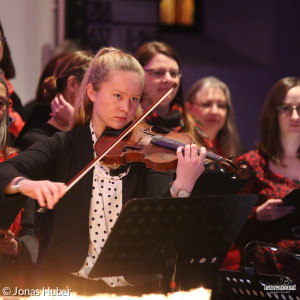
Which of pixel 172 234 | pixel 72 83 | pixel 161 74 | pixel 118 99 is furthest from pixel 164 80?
pixel 172 234

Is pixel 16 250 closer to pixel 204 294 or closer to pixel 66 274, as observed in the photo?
pixel 66 274

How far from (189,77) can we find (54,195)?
442 cm

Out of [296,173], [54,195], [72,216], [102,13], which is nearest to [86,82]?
[72,216]

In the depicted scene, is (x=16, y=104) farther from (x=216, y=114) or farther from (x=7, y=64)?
(x=216, y=114)

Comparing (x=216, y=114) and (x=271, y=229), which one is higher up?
(x=216, y=114)

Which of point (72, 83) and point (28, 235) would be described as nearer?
point (28, 235)

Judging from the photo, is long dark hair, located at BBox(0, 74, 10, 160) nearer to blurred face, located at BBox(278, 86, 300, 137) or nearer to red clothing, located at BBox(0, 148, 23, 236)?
red clothing, located at BBox(0, 148, 23, 236)

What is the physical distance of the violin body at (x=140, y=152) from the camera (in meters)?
2.06

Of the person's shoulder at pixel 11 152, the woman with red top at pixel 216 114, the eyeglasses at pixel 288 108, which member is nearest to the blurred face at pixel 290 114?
the eyeglasses at pixel 288 108

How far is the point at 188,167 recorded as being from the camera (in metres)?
2.00

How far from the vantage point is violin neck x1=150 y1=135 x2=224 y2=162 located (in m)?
2.09

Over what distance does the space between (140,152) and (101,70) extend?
0.33 meters

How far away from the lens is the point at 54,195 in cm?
170

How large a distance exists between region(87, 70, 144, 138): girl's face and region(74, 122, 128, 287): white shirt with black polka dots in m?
0.17
